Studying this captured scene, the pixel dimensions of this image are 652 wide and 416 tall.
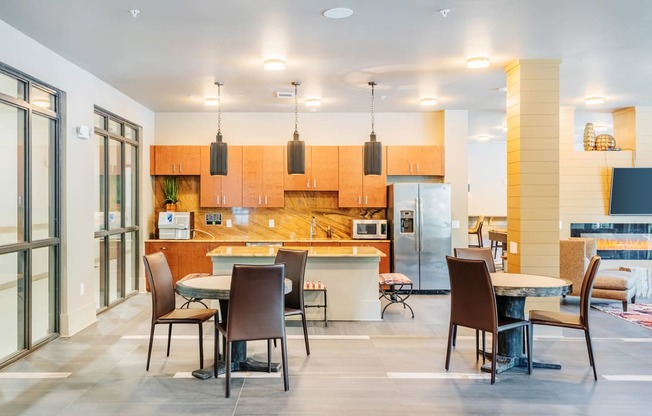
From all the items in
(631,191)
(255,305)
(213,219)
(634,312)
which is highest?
(631,191)

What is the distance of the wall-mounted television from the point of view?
7.63 m

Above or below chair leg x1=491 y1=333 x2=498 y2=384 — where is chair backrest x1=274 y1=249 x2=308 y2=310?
above

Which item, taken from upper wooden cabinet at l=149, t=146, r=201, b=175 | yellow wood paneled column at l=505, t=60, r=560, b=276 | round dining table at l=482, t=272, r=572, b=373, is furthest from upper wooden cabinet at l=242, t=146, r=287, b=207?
round dining table at l=482, t=272, r=572, b=373

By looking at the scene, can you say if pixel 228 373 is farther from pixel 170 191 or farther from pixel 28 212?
pixel 170 191

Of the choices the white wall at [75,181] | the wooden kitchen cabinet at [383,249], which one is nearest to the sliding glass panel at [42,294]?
the white wall at [75,181]

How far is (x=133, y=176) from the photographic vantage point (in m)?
7.27

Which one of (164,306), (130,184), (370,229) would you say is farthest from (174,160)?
(164,306)

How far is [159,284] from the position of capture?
3.99 m

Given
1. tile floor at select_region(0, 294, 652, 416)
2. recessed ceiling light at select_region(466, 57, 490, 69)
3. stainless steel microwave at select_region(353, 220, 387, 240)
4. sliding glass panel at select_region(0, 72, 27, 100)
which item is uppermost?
recessed ceiling light at select_region(466, 57, 490, 69)

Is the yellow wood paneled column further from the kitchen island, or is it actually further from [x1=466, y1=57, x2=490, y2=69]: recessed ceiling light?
the kitchen island

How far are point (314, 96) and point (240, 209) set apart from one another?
242cm

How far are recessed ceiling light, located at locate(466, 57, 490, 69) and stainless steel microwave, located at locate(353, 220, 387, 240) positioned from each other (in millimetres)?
3107

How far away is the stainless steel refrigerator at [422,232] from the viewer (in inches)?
290

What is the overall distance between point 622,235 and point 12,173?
8.41 m
